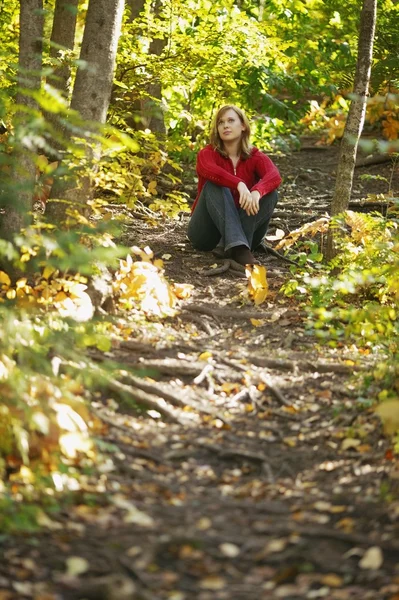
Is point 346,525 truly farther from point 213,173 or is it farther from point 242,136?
point 242,136

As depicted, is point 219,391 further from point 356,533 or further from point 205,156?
point 205,156

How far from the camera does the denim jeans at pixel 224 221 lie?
616cm

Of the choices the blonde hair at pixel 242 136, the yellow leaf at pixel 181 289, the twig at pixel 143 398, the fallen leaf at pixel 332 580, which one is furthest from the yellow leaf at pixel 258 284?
the fallen leaf at pixel 332 580

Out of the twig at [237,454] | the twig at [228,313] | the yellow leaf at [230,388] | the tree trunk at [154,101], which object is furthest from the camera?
the tree trunk at [154,101]

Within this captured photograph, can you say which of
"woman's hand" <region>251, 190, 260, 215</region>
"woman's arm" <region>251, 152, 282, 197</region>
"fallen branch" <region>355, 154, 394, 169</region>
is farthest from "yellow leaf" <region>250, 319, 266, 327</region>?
"fallen branch" <region>355, 154, 394, 169</region>

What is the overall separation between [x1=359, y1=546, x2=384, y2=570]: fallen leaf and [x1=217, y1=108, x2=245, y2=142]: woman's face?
439cm

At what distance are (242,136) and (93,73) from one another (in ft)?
6.10

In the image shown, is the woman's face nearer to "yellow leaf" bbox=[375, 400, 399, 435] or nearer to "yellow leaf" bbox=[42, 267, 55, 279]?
"yellow leaf" bbox=[42, 267, 55, 279]

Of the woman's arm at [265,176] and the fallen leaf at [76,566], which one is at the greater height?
the woman's arm at [265,176]

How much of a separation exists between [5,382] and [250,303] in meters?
2.75

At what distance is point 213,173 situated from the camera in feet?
20.2

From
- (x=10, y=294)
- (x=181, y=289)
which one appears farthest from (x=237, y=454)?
(x=181, y=289)

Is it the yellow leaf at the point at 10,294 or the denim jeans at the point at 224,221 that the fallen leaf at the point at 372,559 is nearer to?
the yellow leaf at the point at 10,294

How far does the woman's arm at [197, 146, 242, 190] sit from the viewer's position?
6.13 m
